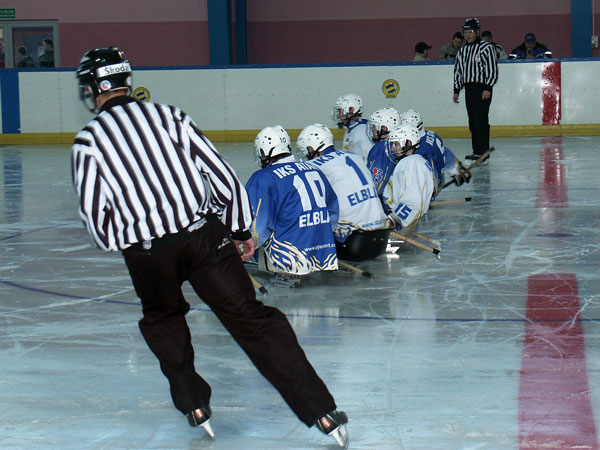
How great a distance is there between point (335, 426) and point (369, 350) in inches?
50.1

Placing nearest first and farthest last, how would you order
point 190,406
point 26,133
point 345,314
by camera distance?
1. point 190,406
2. point 345,314
3. point 26,133

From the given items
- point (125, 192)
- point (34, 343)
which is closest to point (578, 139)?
point (34, 343)

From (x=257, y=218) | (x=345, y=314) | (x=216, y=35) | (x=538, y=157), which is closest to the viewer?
(x=345, y=314)

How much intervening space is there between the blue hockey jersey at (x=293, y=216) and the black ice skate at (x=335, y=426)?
2460 millimetres

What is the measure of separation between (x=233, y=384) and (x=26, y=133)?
1399 cm

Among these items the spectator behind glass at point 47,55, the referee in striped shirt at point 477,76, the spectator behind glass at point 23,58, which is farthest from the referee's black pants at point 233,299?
the spectator behind glass at point 23,58

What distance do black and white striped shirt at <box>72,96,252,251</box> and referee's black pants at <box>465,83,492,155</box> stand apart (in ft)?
32.3

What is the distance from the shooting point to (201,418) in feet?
11.0

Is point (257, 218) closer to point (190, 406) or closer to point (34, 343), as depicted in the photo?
point (34, 343)

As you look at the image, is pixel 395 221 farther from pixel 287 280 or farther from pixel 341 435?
pixel 341 435

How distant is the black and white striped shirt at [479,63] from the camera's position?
41.3ft

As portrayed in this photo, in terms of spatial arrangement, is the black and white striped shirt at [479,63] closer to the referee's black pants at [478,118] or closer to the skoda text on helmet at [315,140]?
the referee's black pants at [478,118]

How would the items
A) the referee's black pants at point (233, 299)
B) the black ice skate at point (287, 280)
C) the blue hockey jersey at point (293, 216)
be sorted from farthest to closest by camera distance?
the black ice skate at point (287, 280) < the blue hockey jersey at point (293, 216) < the referee's black pants at point (233, 299)

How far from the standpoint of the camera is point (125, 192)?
3.05 metres
